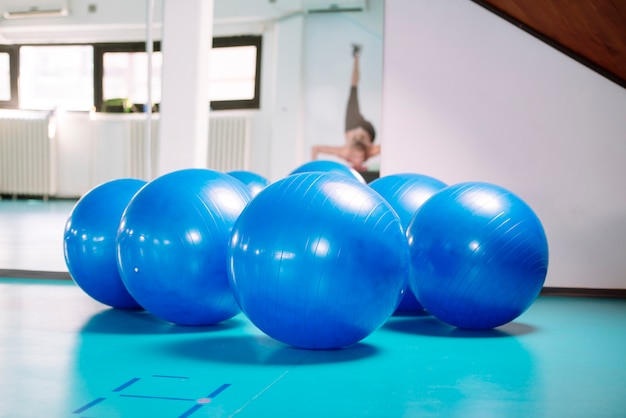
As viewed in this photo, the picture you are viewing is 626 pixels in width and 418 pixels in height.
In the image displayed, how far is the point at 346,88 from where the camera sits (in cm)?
603

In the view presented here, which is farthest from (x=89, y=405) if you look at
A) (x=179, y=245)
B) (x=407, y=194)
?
(x=407, y=194)

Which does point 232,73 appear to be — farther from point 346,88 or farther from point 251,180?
point 251,180

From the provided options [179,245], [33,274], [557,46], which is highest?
[557,46]

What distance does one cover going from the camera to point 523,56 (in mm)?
5668

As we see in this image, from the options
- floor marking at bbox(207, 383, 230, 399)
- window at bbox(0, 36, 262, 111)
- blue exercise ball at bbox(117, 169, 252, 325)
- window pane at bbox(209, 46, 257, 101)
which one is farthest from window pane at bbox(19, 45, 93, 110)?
floor marking at bbox(207, 383, 230, 399)

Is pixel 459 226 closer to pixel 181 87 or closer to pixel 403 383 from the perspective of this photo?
pixel 403 383

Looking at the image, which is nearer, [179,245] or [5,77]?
[179,245]

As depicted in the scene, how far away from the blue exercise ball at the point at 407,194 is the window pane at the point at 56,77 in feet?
9.49

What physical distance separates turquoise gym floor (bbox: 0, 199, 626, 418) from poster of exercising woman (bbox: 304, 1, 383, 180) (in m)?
1.84

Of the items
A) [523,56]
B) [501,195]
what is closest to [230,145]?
[523,56]

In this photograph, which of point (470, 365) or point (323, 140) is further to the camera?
point (323, 140)

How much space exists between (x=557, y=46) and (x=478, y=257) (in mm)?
2394

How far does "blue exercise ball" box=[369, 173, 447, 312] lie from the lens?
464cm

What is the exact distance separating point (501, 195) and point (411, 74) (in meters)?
2.00
